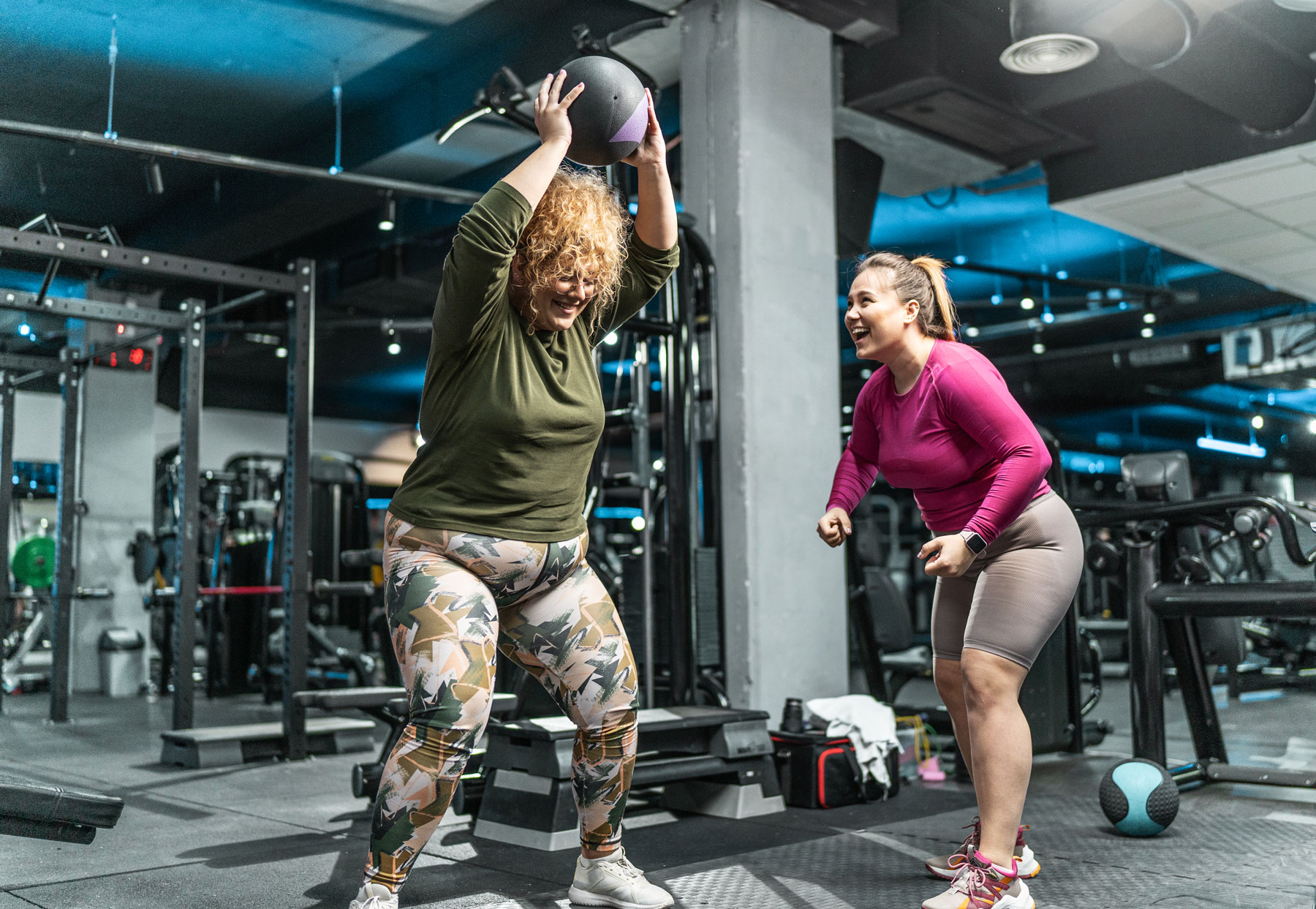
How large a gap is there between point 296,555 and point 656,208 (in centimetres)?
294

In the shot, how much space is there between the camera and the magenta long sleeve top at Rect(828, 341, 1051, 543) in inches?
80.2

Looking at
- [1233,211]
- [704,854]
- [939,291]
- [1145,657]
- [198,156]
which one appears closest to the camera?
[939,291]

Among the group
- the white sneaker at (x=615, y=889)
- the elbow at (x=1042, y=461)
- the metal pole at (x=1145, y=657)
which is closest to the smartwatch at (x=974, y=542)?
the elbow at (x=1042, y=461)

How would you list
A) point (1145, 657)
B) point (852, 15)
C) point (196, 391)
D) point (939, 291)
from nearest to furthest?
point (939, 291), point (1145, 657), point (852, 15), point (196, 391)

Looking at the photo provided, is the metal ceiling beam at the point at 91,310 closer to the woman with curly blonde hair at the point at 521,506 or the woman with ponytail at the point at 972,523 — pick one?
the woman with curly blonde hair at the point at 521,506

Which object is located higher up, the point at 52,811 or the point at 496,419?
the point at 496,419

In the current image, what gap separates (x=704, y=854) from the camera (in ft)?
8.77

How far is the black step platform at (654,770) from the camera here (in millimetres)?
2756

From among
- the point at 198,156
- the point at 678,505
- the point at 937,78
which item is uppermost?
the point at 937,78

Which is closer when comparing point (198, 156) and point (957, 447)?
point (957, 447)

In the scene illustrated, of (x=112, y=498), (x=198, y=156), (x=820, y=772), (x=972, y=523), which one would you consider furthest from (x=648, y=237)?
(x=112, y=498)

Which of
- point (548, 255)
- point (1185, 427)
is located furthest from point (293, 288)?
point (1185, 427)

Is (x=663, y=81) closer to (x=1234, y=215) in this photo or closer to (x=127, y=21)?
(x=127, y=21)

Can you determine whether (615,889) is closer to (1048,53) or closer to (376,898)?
(376,898)
